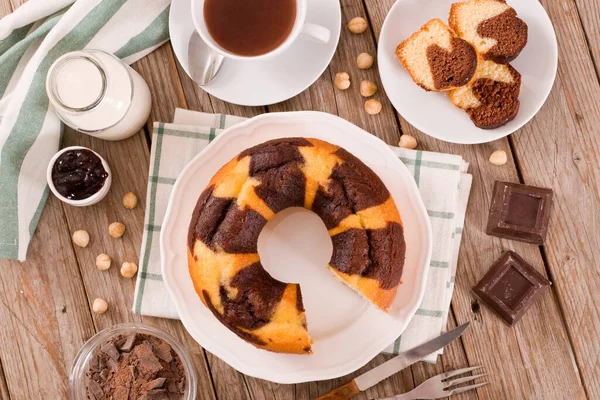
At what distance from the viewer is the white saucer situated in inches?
67.0

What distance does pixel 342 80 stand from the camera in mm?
1789

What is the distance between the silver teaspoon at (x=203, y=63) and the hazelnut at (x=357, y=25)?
1.38 ft

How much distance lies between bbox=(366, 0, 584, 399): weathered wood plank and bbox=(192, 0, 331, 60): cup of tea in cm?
33

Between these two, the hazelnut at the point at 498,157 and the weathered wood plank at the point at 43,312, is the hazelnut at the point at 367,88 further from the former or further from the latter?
the weathered wood plank at the point at 43,312

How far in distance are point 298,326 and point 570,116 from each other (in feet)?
3.58

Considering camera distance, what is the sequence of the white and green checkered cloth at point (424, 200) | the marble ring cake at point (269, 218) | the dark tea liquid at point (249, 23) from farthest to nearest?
the white and green checkered cloth at point (424, 200)
the dark tea liquid at point (249, 23)
the marble ring cake at point (269, 218)

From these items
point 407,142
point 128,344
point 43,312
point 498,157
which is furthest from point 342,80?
point 43,312

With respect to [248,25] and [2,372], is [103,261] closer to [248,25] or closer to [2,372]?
[2,372]

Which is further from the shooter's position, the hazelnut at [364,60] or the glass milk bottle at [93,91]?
the hazelnut at [364,60]

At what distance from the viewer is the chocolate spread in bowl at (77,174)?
5.57 ft

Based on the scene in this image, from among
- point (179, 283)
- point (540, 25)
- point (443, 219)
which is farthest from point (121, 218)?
point (540, 25)

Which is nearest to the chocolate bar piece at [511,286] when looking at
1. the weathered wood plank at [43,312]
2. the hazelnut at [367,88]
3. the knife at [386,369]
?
the knife at [386,369]

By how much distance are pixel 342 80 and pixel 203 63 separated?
43 centimetres

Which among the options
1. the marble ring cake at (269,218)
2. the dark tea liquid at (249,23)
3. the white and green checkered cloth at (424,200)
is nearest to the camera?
the marble ring cake at (269,218)
